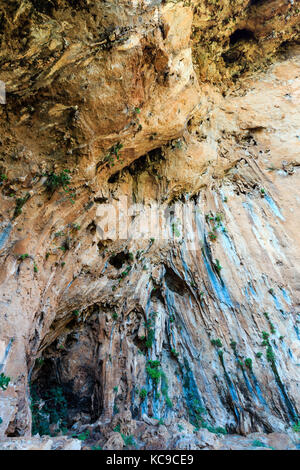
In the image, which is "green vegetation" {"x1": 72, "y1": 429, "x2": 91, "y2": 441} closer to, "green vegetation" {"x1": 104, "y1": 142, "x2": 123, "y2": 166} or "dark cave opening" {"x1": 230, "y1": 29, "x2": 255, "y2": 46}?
"green vegetation" {"x1": 104, "y1": 142, "x2": 123, "y2": 166}

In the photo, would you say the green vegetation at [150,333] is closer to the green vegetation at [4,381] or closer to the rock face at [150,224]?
the rock face at [150,224]

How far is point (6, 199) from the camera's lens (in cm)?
656

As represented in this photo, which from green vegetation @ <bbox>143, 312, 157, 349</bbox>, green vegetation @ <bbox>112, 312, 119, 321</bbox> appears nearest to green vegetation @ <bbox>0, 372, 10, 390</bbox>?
green vegetation @ <bbox>112, 312, 119, 321</bbox>

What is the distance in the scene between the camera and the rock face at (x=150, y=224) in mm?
6414

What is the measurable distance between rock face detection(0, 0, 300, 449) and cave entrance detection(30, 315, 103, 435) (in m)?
0.05

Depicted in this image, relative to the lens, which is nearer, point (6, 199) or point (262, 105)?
point (6, 199)

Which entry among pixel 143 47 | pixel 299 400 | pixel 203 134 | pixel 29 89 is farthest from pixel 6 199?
pixel 299 400

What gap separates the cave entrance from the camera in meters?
8.52

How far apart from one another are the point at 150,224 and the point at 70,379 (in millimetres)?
6254

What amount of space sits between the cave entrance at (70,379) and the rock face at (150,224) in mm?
51

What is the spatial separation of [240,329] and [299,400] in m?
2.43

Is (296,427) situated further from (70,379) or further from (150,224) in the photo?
(150,224)

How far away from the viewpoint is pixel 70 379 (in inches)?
356

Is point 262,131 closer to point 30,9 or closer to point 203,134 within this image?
Answer: point 203,134
